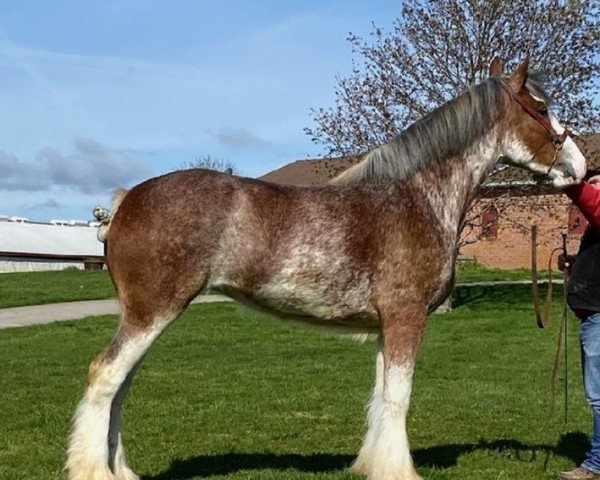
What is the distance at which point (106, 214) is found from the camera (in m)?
5.52

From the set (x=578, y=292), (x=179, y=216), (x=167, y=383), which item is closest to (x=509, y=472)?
(x=578, y=292)

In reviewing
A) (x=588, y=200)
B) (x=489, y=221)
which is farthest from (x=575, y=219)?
(x=489, y=221)

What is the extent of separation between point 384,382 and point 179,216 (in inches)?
69.0

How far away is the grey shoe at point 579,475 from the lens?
6.18 metres

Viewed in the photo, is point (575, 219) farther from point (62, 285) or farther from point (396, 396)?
point (62, 285)

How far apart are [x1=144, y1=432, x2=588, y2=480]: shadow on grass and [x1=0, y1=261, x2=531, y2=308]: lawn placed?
535 inches

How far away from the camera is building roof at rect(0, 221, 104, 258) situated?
42.1m

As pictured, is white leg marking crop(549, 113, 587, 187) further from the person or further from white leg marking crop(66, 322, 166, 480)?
white leg marking crop(66, 322, 166, 480)

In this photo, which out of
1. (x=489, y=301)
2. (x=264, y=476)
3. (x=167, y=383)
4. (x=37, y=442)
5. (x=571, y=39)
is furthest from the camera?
(x=489, y=301)

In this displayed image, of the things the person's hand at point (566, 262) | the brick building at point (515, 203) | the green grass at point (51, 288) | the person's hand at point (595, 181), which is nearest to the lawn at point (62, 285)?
the green grass at point (51, 288)

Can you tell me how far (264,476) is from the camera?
19.7 ft

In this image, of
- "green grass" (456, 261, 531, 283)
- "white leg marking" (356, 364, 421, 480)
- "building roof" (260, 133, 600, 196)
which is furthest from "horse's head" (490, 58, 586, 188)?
"green grass" (456, 261, 531, 283)

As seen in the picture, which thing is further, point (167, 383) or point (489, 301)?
point (489, 301)

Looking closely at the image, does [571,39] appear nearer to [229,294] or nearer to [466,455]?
[466,455]
